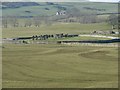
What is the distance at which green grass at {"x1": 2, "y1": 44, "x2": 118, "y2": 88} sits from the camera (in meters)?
32.7

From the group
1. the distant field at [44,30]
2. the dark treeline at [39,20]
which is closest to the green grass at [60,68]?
the distant field at [44,30]

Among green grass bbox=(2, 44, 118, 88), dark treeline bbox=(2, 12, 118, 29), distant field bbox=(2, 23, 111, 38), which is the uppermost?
dark treeline bbox=(2, 12, 118, 29)

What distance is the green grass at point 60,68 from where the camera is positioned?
32.7m

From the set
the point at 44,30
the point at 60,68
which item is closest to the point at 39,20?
the point at 44,30

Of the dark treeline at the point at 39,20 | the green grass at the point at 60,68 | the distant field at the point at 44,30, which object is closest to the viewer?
the green grass at the point at 60,68

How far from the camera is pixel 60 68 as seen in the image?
39969 mm

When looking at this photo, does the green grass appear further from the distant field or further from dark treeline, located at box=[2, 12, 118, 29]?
dark treeline, located at box=[2, 12, 118, 29]

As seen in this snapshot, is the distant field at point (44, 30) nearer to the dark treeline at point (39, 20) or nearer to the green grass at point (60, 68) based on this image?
the dark treeline at point (39, 20)

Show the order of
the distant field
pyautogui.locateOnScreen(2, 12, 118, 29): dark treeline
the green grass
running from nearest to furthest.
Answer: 1. the green grass
2. the distant field
3. pyautogui.locateOnScreen(2, 12, 118, 29): dark treeline

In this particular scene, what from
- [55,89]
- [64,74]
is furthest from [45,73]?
[55,89]

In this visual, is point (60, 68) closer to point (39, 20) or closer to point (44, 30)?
point (44, 30)

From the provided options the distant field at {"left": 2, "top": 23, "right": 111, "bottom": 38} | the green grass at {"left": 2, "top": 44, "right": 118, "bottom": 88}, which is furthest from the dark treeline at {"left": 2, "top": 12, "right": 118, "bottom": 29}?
the green grass at {"left": 2, "top": 44, "right": 118, "bottom": 88}

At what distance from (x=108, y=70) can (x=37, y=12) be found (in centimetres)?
13098

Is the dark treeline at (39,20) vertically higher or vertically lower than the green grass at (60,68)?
higher
